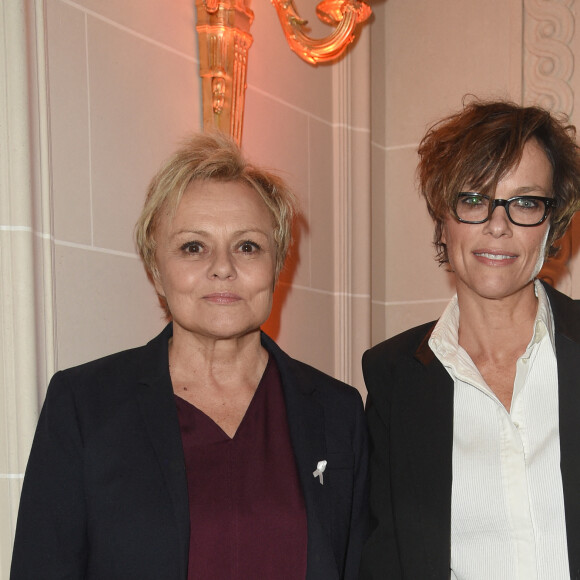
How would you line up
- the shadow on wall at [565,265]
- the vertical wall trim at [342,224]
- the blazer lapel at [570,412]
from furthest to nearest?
the vertical wall trim at [342,224] → the shadow on wall at [565,265] → the blazer lapel at [570,412]

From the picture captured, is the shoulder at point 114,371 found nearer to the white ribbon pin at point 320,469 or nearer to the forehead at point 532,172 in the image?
the white ribbon pin at point 320,469

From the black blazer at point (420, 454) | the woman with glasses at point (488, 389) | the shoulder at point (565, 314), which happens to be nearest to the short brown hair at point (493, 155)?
the woman with glasses at point (488, 389)

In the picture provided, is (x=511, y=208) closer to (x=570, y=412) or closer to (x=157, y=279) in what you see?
(x=570, y=412)

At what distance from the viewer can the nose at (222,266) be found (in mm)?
2123

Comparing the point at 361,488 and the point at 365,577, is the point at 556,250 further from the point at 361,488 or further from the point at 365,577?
the point at 365,577

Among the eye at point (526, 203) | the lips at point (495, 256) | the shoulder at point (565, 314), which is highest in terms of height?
the eye at point (526, 203)

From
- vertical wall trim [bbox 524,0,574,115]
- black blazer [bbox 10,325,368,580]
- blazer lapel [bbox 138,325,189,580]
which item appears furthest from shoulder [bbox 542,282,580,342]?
vertical wall trim [bbox 524,0,574,115]

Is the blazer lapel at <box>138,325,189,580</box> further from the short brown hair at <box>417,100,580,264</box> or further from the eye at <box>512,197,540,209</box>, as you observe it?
the eye at <box>512,197,540,209</box>

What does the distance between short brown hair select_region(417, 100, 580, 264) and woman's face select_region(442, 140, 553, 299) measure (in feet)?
0.11

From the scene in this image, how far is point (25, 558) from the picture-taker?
1.95m

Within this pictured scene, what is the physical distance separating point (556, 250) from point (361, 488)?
2.48ft

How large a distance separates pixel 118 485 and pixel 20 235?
1.90 feet

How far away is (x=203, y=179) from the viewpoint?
2.23 m

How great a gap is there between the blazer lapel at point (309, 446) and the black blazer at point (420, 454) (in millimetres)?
196
